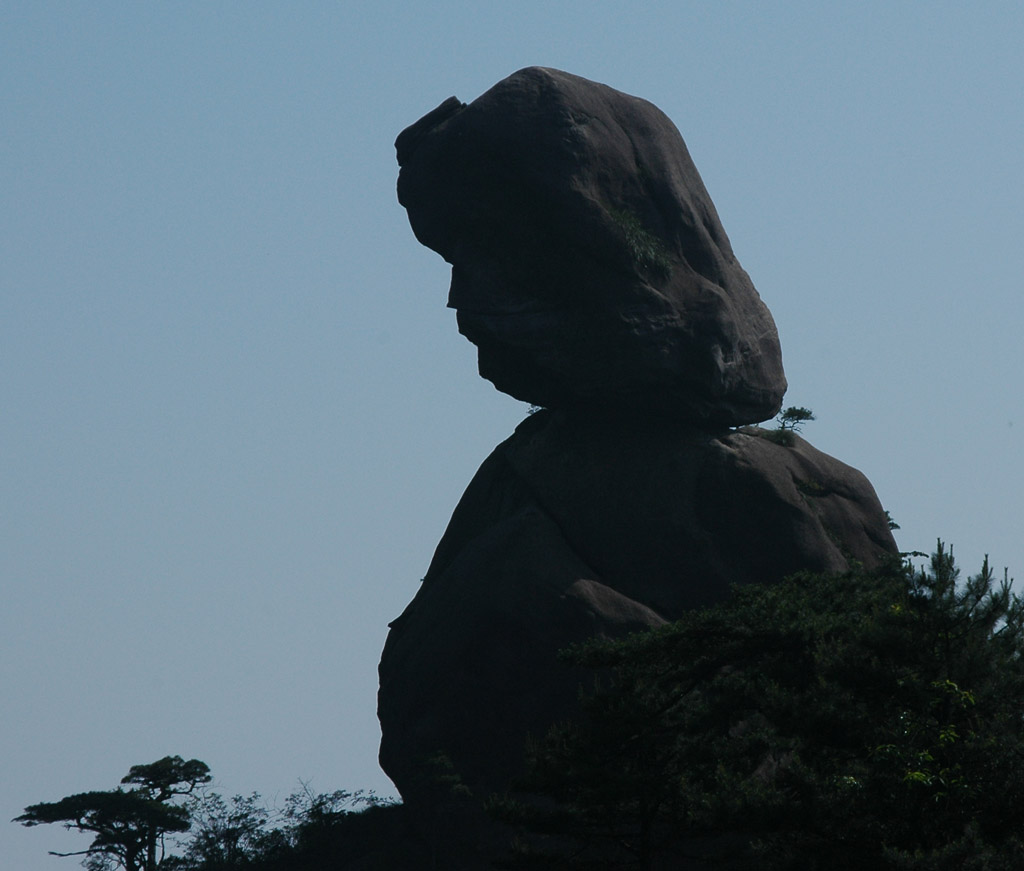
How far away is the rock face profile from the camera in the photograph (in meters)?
32.4

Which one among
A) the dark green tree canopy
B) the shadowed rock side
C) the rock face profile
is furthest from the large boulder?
the dark green tree canopy

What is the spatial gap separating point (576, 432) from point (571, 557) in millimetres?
3334

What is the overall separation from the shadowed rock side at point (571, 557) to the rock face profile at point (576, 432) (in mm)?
48

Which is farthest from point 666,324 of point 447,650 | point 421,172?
point 447,650

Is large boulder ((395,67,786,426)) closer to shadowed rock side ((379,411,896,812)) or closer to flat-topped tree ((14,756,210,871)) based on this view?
shadowed rock side ((379,411,896,812))

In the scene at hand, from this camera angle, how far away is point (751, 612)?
2414 cm

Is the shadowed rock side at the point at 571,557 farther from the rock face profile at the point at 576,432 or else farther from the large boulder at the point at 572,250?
the large boulder at the point at 572,250

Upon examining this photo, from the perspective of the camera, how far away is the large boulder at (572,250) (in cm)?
3291

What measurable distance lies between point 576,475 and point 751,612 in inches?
439

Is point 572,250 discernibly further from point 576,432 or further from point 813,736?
point 813,736

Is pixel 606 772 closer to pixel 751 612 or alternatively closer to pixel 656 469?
pixel 751 612

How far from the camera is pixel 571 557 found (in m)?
33.7

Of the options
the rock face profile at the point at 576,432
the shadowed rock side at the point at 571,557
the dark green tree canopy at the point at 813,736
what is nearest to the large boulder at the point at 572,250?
→ the rock face profile at the point at 576,432

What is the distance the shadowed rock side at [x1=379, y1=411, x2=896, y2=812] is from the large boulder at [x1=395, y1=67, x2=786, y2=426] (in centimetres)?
123
